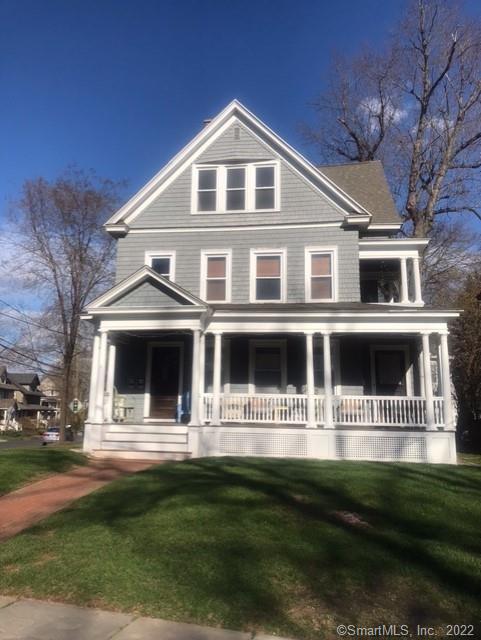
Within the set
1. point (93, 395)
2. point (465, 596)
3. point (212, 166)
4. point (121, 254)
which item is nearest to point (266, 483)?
point (465, 596)

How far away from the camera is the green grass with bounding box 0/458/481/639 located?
432cm

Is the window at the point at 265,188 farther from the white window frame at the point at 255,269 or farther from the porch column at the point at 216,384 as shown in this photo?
the porch column at the point at 216,384

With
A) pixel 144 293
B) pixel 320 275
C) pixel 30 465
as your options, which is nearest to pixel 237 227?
pixel 320 275

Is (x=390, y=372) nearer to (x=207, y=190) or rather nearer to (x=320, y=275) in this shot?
(x=320, y=275)

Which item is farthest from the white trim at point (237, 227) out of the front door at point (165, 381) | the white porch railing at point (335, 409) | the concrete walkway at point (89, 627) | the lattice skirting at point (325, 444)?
the concrete walkway at point (89, 627)

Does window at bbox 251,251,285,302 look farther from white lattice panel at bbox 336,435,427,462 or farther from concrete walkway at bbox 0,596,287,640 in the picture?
concrete walkway at bbox 0,596,287,640

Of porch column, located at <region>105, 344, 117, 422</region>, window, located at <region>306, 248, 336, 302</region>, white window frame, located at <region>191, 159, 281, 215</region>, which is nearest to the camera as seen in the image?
porch column, located at <region>105, 344, 117, 422</region>

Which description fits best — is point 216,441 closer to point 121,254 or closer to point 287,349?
point 287,349

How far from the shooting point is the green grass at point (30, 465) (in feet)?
31.5

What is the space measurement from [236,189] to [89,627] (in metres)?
13.8

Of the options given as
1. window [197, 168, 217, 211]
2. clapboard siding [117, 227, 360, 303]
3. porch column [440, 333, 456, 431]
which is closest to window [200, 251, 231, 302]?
clapboard siding [117, 227, 360, 303]

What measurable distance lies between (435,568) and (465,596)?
1.91 feet

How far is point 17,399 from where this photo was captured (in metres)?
83.0

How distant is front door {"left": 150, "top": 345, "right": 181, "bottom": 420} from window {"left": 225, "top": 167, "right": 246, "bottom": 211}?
4738mm
